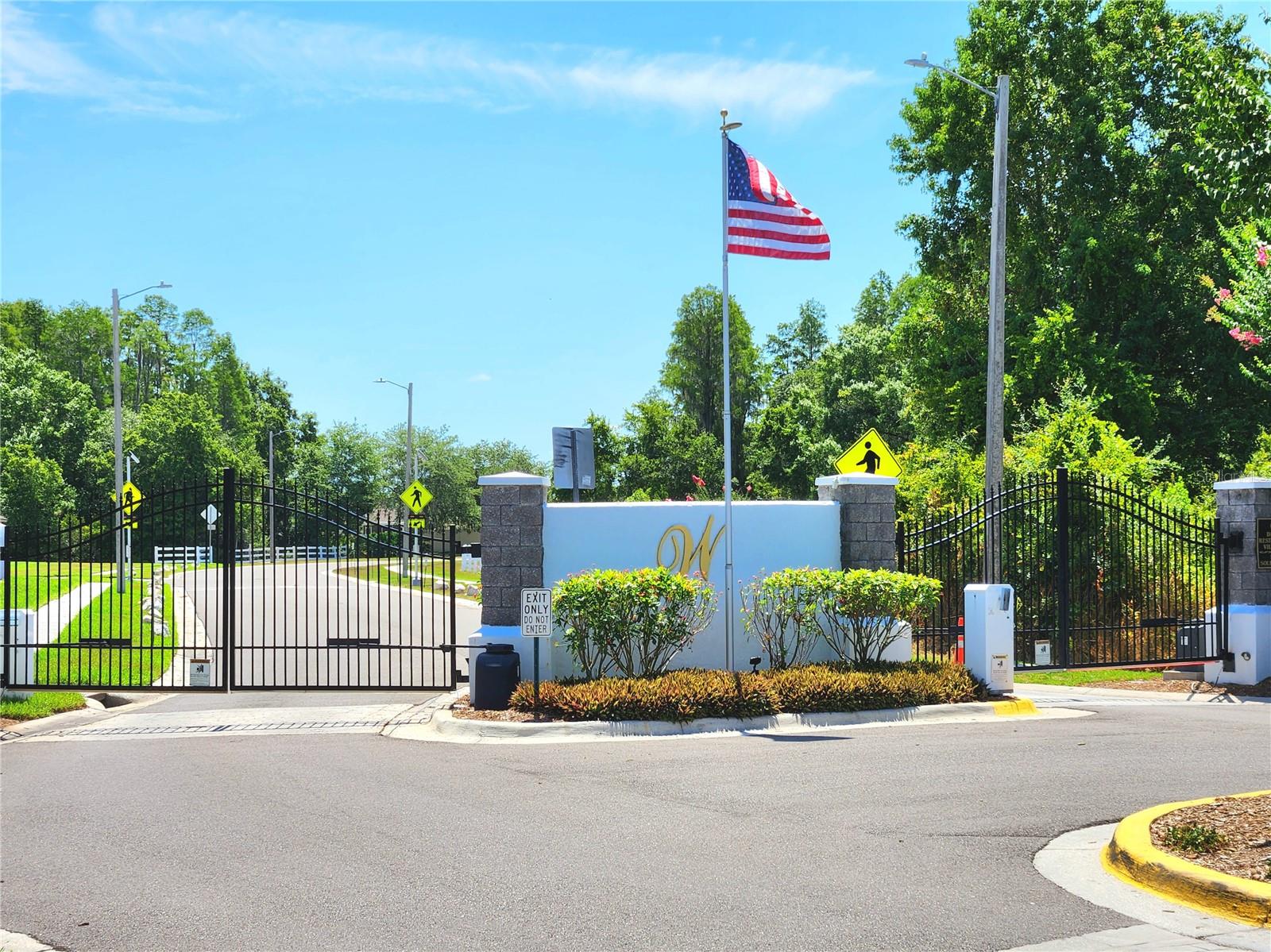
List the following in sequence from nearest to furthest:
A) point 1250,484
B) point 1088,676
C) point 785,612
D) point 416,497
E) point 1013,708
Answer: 1. point 1013,708
2. point 785,612
3. point 1250,484
4. point 1088,676
5. point 416,497

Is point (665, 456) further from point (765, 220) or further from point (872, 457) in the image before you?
point (765, 220)

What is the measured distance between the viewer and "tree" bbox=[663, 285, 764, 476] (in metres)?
63.9

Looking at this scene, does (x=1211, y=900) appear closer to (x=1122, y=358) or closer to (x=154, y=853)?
(x=154, y=853)

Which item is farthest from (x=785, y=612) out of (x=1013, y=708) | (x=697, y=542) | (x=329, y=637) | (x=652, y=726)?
(x=329, y=637)

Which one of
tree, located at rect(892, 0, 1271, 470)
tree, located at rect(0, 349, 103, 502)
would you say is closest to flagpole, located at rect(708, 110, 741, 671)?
tree, located at rect(892, 0, 1271, 470)

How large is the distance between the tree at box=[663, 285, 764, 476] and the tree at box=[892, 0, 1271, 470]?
2963 centimetres

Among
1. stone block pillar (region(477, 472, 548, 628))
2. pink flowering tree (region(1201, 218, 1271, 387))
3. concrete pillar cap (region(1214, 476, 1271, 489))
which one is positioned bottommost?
stone block pillar (region(477, 472, 548, 628))

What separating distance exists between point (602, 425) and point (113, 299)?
31.2m

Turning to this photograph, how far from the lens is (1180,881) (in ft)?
21.8

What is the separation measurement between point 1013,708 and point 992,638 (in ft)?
3.46

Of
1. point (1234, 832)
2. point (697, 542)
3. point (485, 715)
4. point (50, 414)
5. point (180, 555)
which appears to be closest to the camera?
point (1234, 832)

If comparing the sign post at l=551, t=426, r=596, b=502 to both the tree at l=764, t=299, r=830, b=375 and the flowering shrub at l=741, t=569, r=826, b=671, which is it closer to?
the flowering shrub at l=741, t=569, r=826, b=671

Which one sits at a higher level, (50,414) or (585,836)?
(50,414)

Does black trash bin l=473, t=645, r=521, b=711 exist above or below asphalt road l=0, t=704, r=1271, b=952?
above
